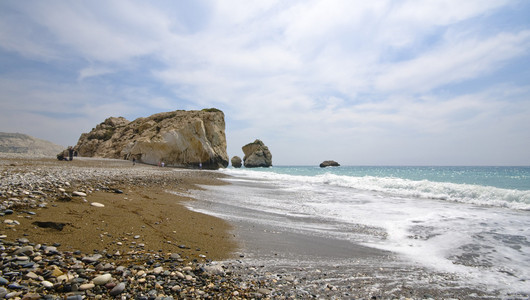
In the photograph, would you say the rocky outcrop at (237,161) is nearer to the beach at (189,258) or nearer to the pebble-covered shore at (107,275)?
the beach at (189,258)

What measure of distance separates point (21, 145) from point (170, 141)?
54659 millimetres

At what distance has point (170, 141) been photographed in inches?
1527

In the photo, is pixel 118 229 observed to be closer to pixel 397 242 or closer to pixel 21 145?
pixel 397 242

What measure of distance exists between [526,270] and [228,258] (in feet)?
16.8

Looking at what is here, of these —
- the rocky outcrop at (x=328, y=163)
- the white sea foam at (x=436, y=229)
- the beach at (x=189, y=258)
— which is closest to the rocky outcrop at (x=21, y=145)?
the beach at (x=189, y=258)

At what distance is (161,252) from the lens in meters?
3.82

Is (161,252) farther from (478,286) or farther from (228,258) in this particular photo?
(478,286)

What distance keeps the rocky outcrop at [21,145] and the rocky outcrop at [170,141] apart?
1894 cm

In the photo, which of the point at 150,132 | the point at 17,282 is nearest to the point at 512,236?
the point at 17,282

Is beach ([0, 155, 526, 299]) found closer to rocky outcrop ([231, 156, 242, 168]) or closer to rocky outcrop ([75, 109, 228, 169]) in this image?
rocky outcrop ([75, 109, 228, 169])

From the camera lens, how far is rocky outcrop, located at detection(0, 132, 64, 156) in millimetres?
59869

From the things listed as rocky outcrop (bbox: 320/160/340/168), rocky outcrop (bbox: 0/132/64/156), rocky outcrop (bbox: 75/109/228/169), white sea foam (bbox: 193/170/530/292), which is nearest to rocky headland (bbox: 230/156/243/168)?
rocky outcrop (bbox: 320/160/340/168)

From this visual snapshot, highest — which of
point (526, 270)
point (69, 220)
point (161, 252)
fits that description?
point (69, 220)

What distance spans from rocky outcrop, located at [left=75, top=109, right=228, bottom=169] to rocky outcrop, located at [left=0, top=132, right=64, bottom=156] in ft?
62.1
